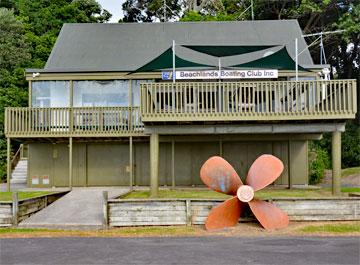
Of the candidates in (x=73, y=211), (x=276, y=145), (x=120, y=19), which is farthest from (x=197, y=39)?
(x=120, y=19)

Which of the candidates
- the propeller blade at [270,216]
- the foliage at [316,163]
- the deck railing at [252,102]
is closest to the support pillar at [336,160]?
the deck railing at [252,102]

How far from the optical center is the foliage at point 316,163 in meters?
24.3

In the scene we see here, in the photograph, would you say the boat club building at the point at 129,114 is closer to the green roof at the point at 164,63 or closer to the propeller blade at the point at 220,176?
the green roof at the point at 164,63

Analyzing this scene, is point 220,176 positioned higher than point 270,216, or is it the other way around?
point 220,176

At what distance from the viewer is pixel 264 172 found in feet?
44.6

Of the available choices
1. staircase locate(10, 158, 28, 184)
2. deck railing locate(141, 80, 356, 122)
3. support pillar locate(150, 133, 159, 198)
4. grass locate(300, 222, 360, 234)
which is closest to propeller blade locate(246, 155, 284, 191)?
grass locate(300, 222, 360, 234)

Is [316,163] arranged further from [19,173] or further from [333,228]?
[19,173]

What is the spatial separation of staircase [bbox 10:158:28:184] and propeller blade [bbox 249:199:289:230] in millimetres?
13976

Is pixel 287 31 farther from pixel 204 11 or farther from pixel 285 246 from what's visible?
pixel 204 11

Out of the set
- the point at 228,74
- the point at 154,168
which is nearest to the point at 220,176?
the point at 154,168

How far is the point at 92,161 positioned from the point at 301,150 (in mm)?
8515

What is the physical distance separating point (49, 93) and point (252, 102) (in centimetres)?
928

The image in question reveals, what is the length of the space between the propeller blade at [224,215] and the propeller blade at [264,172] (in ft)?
2.31

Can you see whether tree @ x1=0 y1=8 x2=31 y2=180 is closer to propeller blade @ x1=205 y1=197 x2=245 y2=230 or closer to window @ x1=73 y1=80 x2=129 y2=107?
window @ x1=73 y1=80 x2=129 y2=107
